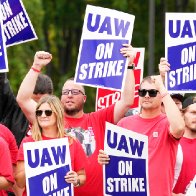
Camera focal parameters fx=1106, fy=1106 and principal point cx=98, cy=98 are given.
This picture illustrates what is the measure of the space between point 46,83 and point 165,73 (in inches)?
45.8

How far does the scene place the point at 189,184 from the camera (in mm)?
10094

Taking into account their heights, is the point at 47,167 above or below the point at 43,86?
below

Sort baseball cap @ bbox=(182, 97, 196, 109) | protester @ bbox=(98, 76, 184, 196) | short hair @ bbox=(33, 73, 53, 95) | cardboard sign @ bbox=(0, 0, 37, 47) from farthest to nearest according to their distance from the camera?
cardboard sign @ bbox=(0, 0, 37, 47) → baseball cap @ bbox=(182, 97, 196, 109) → short hair @ bbox=(33, 73, 53, 95) → protester @ bbox=(98, 76, 184, 196)

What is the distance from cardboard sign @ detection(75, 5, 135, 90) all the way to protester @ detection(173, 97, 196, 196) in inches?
31.8

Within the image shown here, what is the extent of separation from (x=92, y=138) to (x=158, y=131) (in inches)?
26.7

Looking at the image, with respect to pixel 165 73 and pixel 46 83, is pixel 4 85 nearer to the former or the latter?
pixel 46 83

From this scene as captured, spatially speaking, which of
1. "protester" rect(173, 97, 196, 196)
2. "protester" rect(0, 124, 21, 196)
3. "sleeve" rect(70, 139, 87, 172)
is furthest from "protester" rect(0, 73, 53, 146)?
"protester" rect(173, 97, 196, 196)

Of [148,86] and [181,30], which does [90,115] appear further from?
[181,30]

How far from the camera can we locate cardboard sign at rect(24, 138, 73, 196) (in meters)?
8.82

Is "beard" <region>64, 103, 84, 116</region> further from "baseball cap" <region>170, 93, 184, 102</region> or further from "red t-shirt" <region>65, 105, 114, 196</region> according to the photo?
"baseball cap" <region>170, 93, 184, 102</region>

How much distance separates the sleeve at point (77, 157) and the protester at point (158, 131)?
23 cm

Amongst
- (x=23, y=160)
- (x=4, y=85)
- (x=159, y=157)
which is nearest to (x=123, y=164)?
(x=159, y=157)

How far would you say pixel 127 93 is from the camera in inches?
401

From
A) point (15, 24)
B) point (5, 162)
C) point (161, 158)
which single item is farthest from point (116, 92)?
point (5, 162)
